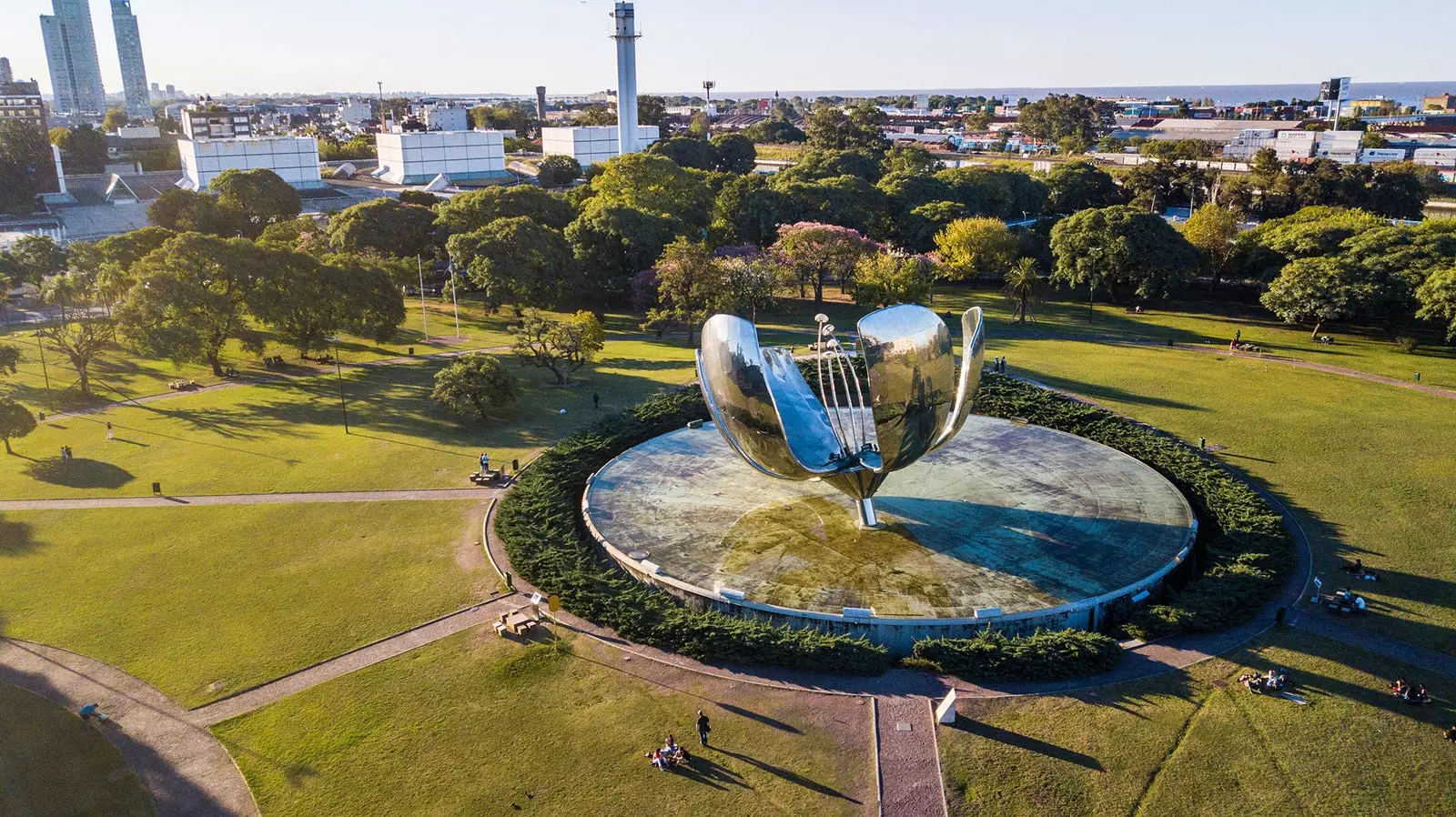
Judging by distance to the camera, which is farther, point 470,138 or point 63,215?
point 470,138

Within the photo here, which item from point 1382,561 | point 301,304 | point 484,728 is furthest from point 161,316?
point 1382,561

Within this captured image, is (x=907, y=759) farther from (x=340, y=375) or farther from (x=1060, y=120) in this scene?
(x=1060, y=120)

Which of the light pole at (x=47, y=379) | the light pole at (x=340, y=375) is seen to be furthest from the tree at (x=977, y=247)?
the light pole at (x=47, y=379)

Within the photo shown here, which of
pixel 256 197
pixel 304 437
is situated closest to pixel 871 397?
pixel 304 437

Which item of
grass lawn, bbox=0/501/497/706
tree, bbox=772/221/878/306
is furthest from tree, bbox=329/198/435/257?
grass lawn, bbox=0/501/497/706

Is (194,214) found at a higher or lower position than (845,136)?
lower

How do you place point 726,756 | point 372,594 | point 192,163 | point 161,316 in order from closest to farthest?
1. point 726,756
2. point 372,594
3. point 161,316
4. point 192,163

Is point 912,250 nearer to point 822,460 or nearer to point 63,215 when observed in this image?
point 822,460
